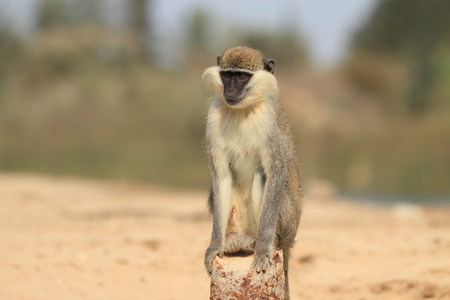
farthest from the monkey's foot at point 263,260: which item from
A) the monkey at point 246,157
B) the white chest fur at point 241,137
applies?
the white chest fur at point 241,137

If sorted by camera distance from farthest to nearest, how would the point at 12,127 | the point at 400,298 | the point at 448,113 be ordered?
the point at 448,113 < the point at 12,127 < the point at 400,298

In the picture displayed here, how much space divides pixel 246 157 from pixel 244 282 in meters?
1.12

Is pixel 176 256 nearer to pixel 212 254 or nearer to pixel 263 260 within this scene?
pixel 212 254

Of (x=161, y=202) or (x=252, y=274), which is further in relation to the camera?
(x=161, y=202)

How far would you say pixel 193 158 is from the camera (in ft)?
71.5

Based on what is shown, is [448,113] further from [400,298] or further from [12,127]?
[400,298]

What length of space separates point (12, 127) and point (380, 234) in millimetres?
15468

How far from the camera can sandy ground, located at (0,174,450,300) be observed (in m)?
6.95

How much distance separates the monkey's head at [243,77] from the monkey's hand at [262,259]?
4.05ft

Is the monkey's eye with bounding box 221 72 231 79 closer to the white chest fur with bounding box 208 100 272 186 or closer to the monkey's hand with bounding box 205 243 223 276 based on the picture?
the white chest fur with bounding box 208 100 272 186

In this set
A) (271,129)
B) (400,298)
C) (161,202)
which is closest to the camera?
(271,129)

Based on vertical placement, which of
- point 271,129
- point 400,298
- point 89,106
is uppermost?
point 89,106

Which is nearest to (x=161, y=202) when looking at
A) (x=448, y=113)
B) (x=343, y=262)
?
(x=343, y=262)

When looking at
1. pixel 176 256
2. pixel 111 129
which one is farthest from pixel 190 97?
pixel 176 256
